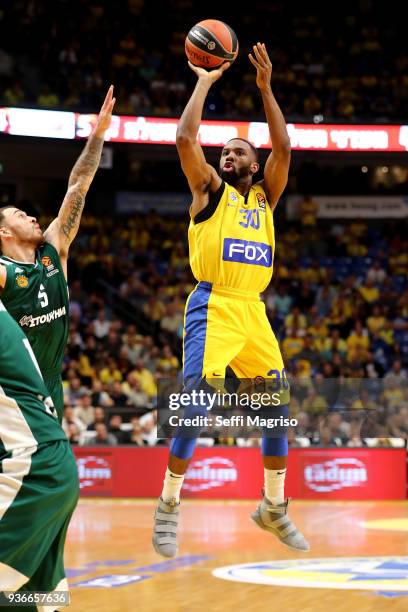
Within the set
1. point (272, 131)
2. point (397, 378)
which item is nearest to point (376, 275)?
point (397, 378)

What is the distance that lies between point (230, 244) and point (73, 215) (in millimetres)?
1004

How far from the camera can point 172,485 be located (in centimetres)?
619

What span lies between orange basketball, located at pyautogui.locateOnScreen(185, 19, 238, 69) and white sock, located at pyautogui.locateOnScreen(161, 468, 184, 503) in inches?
102

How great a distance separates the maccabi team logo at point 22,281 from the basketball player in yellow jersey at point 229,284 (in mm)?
1089

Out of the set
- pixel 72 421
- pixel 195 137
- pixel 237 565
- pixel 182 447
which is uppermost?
pixel 195 137

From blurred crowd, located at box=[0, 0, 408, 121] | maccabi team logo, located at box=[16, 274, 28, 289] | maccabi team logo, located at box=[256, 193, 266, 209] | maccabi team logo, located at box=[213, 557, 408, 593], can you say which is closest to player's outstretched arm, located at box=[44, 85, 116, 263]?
maccabi team logo, located at box=[16, 274, 28, 289]

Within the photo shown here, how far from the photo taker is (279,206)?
23.6 meters

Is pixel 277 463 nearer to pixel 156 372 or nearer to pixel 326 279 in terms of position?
pixel 156 372

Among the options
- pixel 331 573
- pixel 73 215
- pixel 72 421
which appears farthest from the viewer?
pixel 72 421

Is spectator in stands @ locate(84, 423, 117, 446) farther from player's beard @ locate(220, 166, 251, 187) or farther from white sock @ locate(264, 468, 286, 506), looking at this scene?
player's beard @ locate(220, 166, 251, 187)

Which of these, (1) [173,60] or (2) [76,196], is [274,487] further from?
(1) [173,60]

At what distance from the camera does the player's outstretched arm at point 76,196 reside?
19.9ft

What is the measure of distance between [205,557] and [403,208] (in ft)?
49.4

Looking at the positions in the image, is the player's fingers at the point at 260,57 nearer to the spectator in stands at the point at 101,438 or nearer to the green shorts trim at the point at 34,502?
the green shorts trim at the point at 34,502
